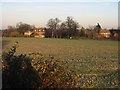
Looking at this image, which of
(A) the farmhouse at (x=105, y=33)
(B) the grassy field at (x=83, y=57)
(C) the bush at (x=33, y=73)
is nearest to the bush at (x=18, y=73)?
(C) the bush at (x=33, y=73)

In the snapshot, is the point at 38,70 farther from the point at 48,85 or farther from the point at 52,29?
the point at 52,29

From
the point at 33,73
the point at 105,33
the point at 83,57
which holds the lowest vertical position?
the point at 83,57

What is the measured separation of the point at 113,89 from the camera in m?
7.02

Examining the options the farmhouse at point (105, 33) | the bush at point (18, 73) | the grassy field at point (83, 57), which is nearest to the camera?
the bush at point (18, 73)

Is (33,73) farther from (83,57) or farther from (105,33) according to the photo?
(105,33)

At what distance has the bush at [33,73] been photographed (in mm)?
5078

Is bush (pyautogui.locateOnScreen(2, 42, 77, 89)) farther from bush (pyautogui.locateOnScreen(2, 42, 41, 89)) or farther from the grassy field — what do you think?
the grassy field

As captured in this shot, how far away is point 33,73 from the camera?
5312 mm

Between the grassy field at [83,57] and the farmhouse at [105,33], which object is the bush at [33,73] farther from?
the farmhouse at [105,33]

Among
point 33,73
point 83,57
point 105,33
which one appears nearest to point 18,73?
point 33,73

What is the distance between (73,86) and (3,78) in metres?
1.78

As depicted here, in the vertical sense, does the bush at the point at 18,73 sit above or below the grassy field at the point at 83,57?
above

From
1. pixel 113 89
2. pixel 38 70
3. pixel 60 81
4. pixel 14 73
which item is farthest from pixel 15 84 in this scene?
pixel 113 89

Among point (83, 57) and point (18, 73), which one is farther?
point (83, 57)
